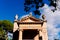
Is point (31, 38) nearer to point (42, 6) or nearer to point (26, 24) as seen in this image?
point (26, 24)

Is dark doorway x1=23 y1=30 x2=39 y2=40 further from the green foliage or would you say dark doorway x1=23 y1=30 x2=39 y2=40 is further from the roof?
the green foliage

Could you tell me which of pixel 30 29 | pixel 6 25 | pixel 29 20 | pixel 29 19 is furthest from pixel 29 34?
pixel 6 25

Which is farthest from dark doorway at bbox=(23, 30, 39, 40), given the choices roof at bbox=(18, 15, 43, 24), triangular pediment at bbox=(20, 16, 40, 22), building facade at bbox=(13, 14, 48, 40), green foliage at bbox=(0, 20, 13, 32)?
green foliage at bbox=(0, 20, 13, 32)

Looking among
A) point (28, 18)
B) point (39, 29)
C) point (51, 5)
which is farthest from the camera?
point (28, 18)

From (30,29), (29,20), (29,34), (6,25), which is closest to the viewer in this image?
(30,29)

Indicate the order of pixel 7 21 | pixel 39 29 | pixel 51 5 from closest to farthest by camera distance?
1. pixel 51 5
2. pixel 39 29
3. pixel 7 21

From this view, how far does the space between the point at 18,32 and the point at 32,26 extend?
3.08 metres

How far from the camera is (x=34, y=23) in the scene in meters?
26.9

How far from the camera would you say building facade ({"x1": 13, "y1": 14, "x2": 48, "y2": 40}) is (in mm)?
26812

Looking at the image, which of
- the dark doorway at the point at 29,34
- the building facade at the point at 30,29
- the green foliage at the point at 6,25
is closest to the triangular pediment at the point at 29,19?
the building facade at the point at 30,29

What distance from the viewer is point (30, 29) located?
2705 cm

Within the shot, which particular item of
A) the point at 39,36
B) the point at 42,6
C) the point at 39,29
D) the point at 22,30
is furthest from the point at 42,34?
the point at 42,6

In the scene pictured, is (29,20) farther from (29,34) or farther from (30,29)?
(29,34)

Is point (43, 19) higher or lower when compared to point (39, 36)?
higher
